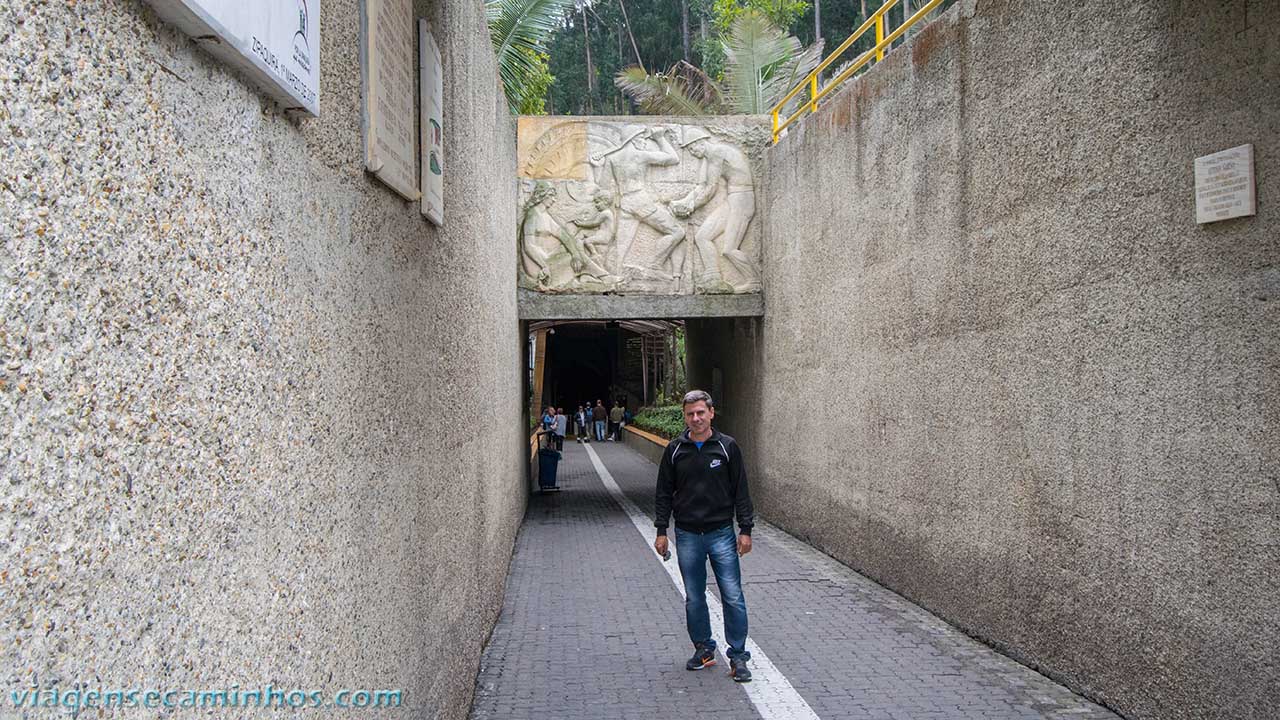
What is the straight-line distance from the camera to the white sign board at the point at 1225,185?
440 centimetres

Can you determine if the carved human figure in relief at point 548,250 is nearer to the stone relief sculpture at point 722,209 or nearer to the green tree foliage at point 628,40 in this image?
the stone relief sculpture at point 722,209

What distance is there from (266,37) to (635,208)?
36.9 feet

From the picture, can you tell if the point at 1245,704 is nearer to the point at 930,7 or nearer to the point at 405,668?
the point at 405,668

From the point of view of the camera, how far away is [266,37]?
198cm

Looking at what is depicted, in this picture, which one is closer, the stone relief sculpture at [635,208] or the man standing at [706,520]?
the man standing at [706,520]

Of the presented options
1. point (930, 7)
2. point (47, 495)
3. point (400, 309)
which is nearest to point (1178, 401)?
point (400, 309)

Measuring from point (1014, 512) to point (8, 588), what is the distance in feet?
20.0

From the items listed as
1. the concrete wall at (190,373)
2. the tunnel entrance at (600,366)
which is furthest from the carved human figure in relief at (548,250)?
the tunnel entrance at (600,366)

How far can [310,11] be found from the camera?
2.31 meters

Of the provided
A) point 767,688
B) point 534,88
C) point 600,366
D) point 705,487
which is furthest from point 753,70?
point 600,366

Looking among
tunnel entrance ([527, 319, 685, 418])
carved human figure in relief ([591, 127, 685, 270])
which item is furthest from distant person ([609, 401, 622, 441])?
carved human figure in relief ([591, 127, 685, 270])

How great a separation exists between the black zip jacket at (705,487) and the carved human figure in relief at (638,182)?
706cm

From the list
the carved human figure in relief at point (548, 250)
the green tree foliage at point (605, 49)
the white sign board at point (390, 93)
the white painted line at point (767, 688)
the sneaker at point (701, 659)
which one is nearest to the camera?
the white sign board at point (390, 93)

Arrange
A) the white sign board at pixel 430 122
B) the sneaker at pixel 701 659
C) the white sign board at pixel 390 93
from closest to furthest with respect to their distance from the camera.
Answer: the white sign board at pixel 390 93
the white sign board at pixel 430 122
the sneaker at pixel 701 659
